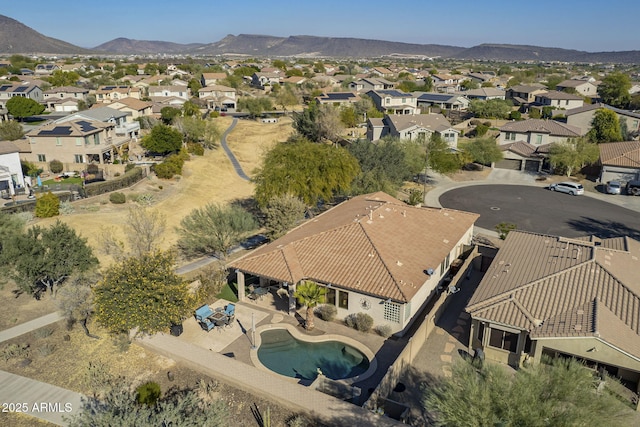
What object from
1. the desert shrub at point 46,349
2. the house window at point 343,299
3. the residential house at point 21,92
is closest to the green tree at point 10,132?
the residential house at point 21,92

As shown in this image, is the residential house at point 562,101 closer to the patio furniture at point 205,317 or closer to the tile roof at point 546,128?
the tile roof at point 546,128

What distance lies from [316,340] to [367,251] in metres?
6.65

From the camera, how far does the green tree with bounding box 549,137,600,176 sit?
6041 centimetres

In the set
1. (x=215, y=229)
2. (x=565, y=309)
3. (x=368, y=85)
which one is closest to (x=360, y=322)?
(x=565, y=309)

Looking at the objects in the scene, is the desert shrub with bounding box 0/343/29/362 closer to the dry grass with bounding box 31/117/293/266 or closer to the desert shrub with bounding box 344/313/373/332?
the dry grass with bounding box 31/117/293/266

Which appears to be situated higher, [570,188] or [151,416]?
[151,416]

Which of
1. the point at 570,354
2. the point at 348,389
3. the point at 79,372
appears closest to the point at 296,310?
the point at 348,389

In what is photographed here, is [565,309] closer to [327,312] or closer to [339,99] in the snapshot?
[327,312]

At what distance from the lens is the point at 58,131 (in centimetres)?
6097

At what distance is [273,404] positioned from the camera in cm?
1991

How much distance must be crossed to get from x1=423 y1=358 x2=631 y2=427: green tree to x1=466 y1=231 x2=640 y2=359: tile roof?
6978 mm

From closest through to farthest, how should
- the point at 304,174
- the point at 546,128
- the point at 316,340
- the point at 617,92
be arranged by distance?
1. the point at 316,340
2. the point at 304,174
3. the point at 546,128
4. the point at 617,92

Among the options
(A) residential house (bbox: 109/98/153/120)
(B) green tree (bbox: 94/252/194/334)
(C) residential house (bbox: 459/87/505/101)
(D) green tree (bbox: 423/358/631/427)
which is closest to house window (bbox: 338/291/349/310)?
(B) green tree (bbox: 94/252/194/334)

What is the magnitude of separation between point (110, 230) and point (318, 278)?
25909 millimetres
